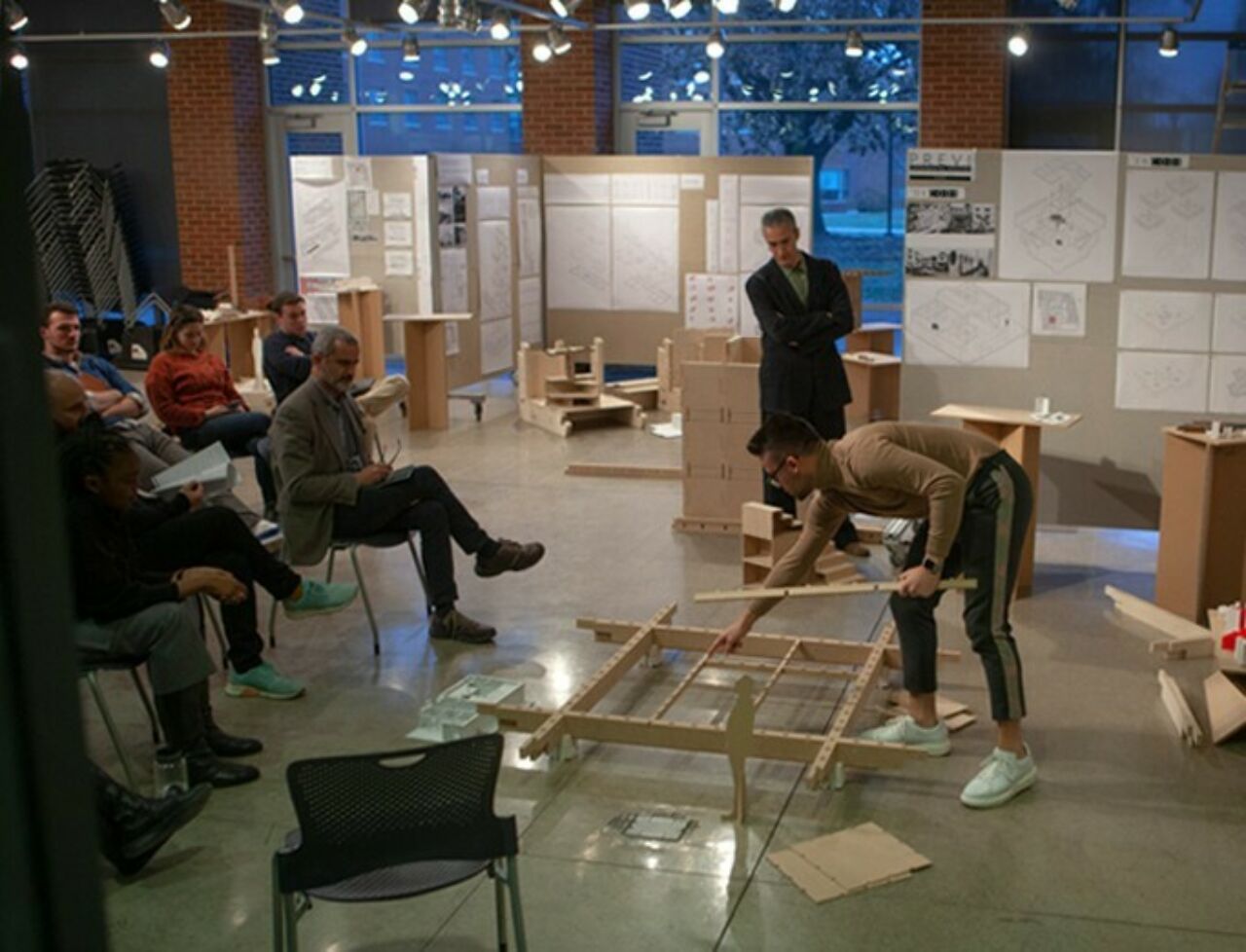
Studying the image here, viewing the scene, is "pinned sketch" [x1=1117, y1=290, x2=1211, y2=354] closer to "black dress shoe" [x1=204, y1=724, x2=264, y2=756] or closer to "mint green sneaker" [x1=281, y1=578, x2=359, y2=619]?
"mint green sneaker" [x1=281, y1=578, x2=359, y2=619]

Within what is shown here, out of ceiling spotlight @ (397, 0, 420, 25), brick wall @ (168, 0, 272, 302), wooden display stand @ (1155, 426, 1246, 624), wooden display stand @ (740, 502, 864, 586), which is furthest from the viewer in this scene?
brick wall @ (168, 0, 272, 302)

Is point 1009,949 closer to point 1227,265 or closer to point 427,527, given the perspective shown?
point 427,527

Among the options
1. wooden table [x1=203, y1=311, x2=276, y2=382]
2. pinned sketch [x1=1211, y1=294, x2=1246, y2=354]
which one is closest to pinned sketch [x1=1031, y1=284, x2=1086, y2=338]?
pinned sketch [x1=1211, y1=294, x2=1246, y2=354]

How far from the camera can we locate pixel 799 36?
42.8 feet

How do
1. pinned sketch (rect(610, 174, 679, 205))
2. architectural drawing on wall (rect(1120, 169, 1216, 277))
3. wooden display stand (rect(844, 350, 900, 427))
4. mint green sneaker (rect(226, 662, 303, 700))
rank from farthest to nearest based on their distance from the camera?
1. pinned sketch (rect(610, 174, 679, 205))
2. wooden display stand (rect(844, 350, 900, 427))
3. architectural drawing on wall (rect(1120, 169, 1216, 277))
4. mint green sneaker (rect(226, 662, 303, 700))

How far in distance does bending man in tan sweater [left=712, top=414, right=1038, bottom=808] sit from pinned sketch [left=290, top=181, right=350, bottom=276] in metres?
7.98

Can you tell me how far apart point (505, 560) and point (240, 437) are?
7.09 feet

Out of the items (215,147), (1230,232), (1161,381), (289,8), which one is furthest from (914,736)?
(215,147)

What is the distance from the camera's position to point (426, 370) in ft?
34.9

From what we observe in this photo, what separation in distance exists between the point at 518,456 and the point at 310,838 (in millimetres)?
6756

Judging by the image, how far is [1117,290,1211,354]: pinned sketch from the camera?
7.31m

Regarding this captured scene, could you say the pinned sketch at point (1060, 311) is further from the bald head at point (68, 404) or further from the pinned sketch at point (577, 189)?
the pinned sketch at point (577, 189)

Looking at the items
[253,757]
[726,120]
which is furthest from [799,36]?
Result: [253,757]

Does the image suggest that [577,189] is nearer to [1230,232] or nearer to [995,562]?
[1230,232]
